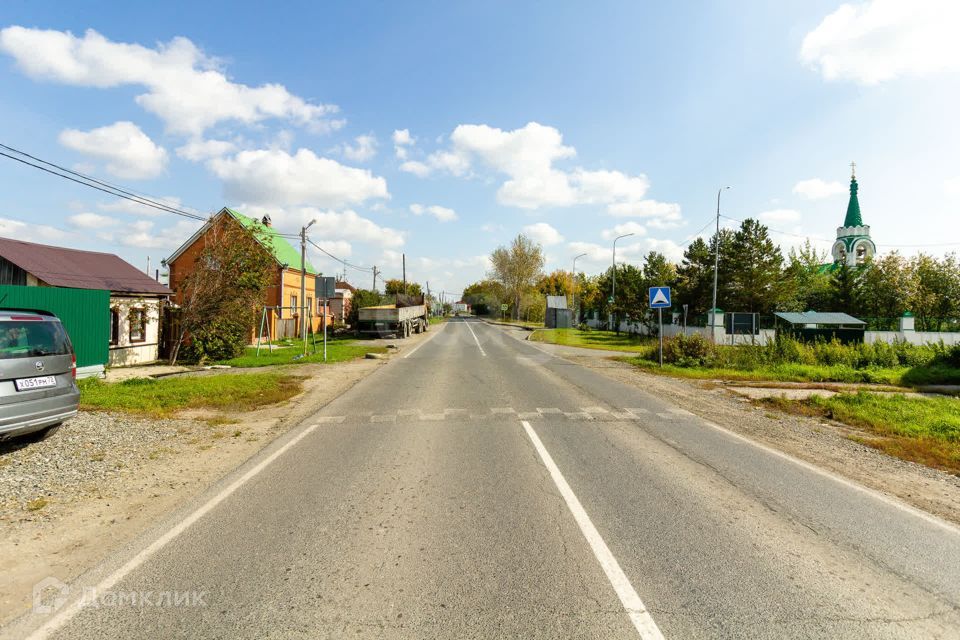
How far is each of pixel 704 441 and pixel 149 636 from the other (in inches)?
279

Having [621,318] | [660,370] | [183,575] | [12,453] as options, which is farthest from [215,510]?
[621,318]

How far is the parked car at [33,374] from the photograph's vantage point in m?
5.63

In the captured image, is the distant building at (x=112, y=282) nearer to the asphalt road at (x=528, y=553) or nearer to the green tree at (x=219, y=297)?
the green tree at (x=219, y=297)

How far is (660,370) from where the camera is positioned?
671 inches

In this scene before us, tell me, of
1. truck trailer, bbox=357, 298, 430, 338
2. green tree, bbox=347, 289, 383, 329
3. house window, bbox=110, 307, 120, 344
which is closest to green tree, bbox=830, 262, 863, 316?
truck trailer, bbox=357, 298, 430, 338

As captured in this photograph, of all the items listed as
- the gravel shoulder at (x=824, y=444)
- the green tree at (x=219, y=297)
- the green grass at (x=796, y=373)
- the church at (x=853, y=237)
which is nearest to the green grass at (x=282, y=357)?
the green tree at (x=219, y=297)

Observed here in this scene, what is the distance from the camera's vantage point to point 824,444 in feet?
24.7

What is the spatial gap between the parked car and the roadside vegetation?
15.7 meters

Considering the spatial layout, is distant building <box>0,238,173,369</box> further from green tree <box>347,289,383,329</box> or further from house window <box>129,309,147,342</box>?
green tree <box>347,289,383,329</box>

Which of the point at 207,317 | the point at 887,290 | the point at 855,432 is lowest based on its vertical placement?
the point at 855,432

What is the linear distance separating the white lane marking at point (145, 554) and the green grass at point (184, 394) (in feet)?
15.0

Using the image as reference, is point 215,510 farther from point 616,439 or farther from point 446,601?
point 616,439

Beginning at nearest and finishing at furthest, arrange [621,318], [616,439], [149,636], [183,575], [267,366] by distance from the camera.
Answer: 1. [149,636]
2. [183,575]
3. [616,439]
4. [267,366]
5. [621,318]

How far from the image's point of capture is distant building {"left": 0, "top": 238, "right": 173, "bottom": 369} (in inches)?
611
